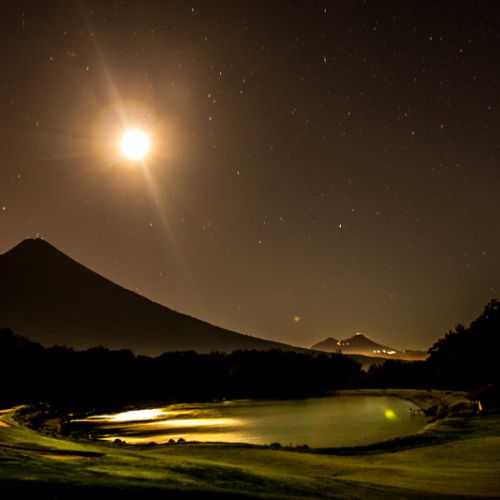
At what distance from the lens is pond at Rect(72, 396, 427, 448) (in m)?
43.8

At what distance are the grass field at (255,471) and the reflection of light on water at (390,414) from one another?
27898 mm

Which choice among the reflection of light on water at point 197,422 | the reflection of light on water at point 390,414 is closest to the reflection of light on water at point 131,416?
the reflection of light on water at point 197,422

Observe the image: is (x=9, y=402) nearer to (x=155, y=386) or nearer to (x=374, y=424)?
(x=155, y=386)

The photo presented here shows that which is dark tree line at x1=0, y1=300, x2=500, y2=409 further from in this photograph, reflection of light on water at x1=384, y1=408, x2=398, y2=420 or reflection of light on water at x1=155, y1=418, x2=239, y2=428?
reflection of light on water at x1=155, y1=418, x2=239, y2=428

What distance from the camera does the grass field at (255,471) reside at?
11422 mm

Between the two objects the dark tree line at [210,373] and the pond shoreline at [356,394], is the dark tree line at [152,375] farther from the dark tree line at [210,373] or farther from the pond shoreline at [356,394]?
the pond shoreline at [356,394]

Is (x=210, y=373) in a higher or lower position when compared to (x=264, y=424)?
higher

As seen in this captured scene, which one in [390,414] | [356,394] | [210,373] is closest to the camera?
[390,414]

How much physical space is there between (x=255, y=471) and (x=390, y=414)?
4748cm

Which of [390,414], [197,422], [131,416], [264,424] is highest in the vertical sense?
[131,416]

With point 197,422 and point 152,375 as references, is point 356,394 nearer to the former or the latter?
point 152,375

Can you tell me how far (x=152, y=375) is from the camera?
10712 centimetres

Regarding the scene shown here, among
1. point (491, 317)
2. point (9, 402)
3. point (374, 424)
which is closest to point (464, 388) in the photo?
point (491, 317)

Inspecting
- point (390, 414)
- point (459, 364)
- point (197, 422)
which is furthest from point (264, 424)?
point (459, 364)
